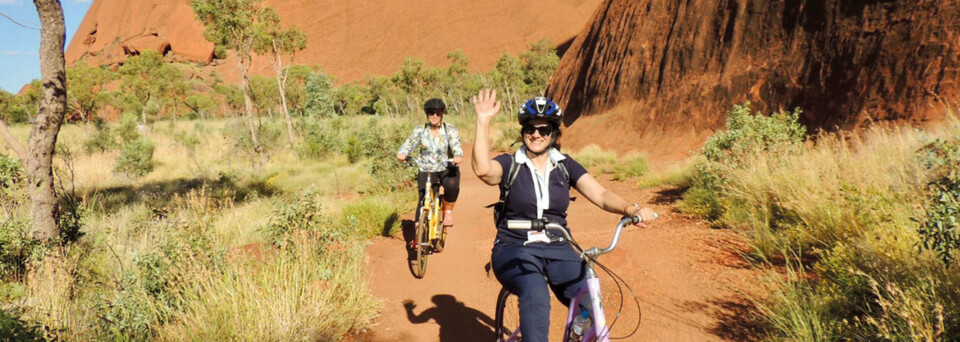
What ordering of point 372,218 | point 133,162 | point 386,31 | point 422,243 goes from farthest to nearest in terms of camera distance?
point 386,31 → point 133,162 → point 372,218 → point 422,243

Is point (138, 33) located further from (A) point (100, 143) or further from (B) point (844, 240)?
(B) point (844, 240)

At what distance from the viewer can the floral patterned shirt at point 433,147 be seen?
591cm

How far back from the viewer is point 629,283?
4973 millimetres

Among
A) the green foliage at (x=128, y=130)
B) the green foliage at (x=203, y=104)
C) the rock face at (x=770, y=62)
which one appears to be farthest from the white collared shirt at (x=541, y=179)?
the green foliage at (x=203, y=104)

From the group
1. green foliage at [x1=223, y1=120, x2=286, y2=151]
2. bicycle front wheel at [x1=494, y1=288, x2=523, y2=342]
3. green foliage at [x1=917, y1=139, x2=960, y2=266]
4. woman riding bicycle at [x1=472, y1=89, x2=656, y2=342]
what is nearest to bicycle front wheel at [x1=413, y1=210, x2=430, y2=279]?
bicycle front wheel at [x1=494, y1=288, x2=523, y2=342]

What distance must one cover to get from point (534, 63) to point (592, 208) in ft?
139

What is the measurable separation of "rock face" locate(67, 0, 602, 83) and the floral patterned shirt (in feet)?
267

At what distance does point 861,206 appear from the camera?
4383 mm

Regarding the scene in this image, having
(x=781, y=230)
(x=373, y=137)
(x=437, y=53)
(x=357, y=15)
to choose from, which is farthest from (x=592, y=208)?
(x=357, y=15)

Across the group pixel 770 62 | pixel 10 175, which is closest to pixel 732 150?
pixel 770 62

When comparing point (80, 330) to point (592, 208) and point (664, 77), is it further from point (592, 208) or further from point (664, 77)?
point (664, 77)

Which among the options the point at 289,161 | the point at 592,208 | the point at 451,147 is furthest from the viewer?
the point at 289,161

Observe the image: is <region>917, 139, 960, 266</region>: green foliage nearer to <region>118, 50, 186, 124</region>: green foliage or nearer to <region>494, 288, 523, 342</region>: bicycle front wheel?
<region>494, 288, 523, 342</region>: bicycle front wheel

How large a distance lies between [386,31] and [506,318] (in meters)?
97.8
